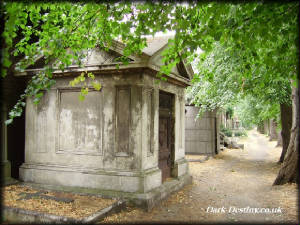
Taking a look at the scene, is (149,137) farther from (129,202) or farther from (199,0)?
(199,0)

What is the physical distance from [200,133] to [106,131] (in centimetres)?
1014

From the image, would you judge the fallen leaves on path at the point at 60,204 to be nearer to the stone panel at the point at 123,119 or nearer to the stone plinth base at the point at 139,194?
the stone plinth base at the point at 139,194

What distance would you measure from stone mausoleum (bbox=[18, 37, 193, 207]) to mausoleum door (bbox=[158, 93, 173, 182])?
0.03 meters

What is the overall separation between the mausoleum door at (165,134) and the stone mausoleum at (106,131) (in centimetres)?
3

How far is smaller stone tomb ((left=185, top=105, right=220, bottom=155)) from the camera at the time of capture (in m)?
15.4

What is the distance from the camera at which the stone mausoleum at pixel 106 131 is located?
617 cm

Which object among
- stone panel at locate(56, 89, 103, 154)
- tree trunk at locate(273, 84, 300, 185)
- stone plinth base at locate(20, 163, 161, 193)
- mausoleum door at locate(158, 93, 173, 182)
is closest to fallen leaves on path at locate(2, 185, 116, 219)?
stone plinth base at locate(20, 163, 161, 193)

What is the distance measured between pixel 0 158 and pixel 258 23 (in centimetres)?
703

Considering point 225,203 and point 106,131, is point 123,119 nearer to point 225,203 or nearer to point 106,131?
point 106,131

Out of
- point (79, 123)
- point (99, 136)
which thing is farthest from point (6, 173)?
point (99, 136)

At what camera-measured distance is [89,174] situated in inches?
254

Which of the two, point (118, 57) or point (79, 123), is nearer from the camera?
point (118, 57)

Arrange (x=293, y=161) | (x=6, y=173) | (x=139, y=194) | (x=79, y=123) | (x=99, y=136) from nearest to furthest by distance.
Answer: (x=139, y=194), (x=99, y=136), (x=79, y=123), (x=6, y=173), (x=293, y=161)

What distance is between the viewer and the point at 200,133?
15633mm
